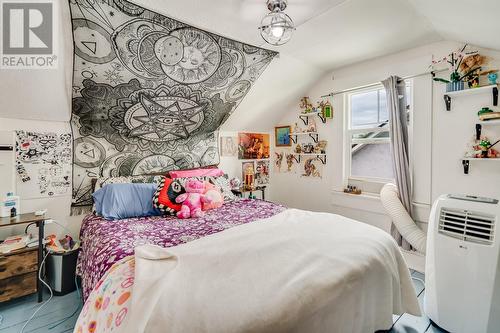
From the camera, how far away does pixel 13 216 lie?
2041 mm

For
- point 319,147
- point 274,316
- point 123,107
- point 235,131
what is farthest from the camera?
point 235,131

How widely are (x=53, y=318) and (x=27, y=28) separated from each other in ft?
7.01

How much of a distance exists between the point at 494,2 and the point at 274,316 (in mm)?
2008

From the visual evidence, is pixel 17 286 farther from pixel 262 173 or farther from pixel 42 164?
pixel 262 173

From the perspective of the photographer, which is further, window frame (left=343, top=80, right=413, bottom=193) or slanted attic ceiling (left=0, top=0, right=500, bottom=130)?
window frame (left=343, top=80, right=413, bottom=193)

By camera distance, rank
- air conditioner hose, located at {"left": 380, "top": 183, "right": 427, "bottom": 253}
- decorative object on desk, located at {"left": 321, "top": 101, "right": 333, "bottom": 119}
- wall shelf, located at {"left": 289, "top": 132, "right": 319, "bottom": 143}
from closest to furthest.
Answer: air conditioner hose, located at {"left": 380, "top": 183, "right": 427, "bottom": 253}
decorative object on desk, located at {"left": 321, "top": 101, "right": 333, "bottom": 119}
wall shelf, located at {"left": 289, "top": 132, "right": 319, "bottom": 143}

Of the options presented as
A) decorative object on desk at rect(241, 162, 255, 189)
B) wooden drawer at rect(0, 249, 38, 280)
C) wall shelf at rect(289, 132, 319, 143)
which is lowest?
wooden drawer at rect(0, 249, 38, 280)

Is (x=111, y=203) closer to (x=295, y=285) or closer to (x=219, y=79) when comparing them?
(x=219, y=79)

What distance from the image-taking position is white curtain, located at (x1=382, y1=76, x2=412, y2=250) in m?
2.56

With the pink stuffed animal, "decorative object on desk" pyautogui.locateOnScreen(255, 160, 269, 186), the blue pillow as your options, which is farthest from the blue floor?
"decorative object on desk" pyautogui.locateOnScreen(255, 160, 269, 186)

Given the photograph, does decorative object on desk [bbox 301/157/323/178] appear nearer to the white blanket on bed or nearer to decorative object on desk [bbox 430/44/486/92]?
decorative object on desk [bbox 430/44/486/92]

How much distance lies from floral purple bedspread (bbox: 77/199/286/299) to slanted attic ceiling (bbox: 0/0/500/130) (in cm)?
121

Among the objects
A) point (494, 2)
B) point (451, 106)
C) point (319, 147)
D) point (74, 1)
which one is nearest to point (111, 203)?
point (74, 1)

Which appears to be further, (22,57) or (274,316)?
(22,57)
